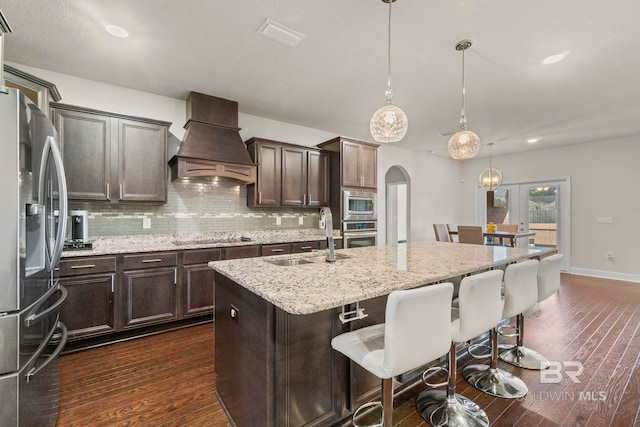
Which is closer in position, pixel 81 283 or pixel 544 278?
pixel 544 278

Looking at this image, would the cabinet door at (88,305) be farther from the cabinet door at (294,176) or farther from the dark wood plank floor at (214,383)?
the cabinet door at (294,176)

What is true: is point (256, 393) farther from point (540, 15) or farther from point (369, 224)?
point (369, 224)

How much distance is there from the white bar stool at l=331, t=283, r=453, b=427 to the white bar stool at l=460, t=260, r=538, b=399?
0.81m

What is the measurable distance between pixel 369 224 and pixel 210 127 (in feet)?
9.48

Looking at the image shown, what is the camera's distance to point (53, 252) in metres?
1.61

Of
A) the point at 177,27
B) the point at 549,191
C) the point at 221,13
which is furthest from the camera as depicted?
the point at 549,191

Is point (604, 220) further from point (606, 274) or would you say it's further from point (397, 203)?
point (397, 203)

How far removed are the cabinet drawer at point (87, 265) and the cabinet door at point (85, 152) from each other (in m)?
0.66

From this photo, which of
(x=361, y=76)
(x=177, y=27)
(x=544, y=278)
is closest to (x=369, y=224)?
(x=361, y=76)

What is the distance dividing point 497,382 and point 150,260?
3214 mm

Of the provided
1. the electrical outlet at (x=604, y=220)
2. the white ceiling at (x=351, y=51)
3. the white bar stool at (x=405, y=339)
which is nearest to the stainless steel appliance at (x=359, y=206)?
the white ceiling at (x=351, y=51)

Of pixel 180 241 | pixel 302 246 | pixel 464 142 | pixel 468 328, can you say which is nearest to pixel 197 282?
pixel 180 241

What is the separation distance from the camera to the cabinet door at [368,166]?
480 centimetres

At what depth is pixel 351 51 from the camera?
262cm
